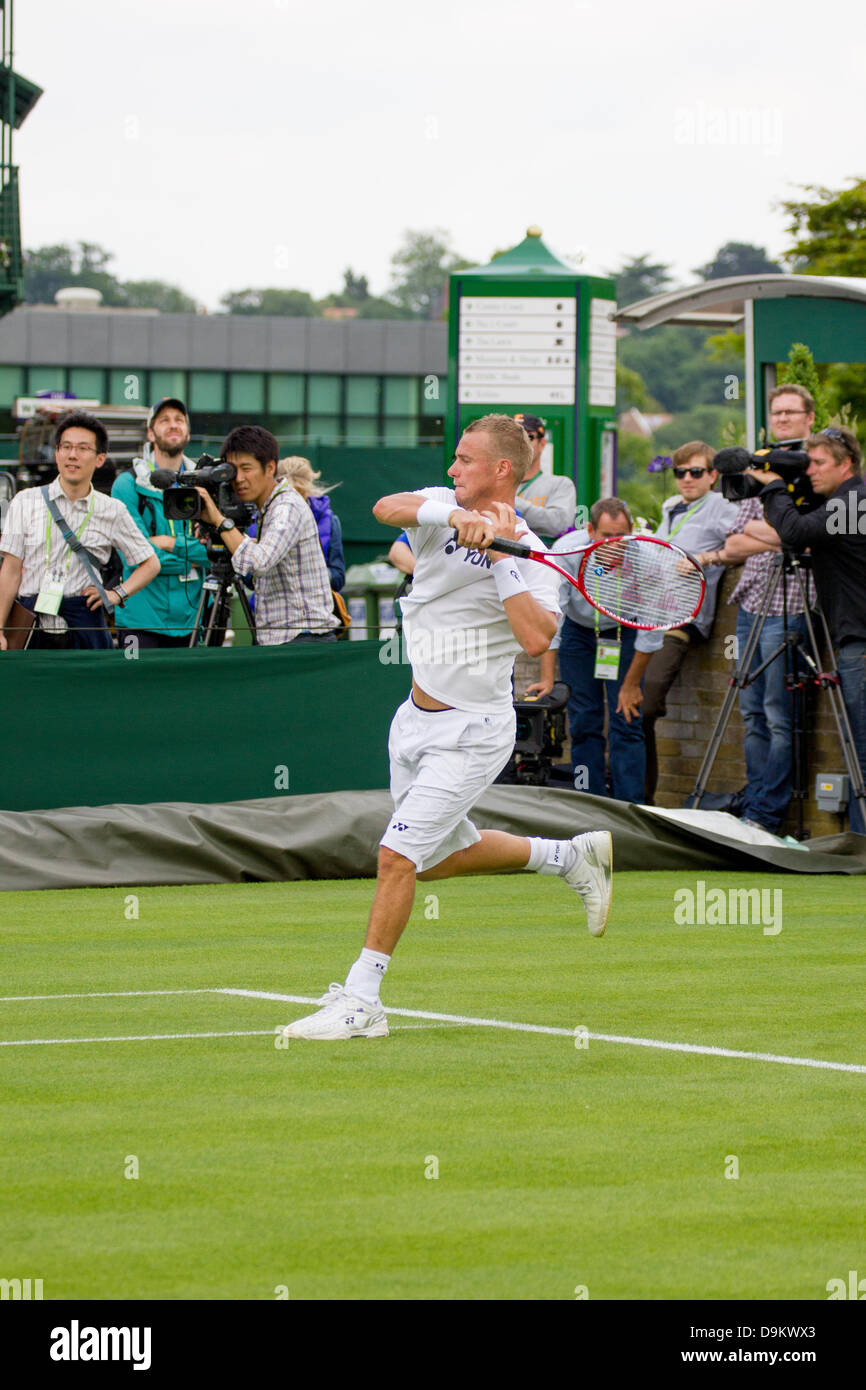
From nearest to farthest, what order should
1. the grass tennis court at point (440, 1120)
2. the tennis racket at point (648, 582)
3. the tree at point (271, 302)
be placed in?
the grass tennis court at point (440, 1120), the tennis racket at point (648, 582), the tree at point (271, 302)

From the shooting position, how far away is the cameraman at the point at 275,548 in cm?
1311

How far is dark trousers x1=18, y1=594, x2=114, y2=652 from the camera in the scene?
13234 millimetres

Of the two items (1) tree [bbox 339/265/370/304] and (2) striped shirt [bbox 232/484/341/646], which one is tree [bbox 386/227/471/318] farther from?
(2) striped shirt [bbox 232/484/341/646]

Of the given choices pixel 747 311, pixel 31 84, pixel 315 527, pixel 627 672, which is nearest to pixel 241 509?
pixel 315 527

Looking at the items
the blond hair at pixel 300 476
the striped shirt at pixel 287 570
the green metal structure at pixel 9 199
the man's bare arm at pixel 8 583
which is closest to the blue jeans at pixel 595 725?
the striped shirt at pixel 287 570

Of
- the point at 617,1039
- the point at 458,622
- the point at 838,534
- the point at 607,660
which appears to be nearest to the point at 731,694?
the point at 607,660

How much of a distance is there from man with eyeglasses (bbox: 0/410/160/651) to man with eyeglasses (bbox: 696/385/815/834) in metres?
3.93

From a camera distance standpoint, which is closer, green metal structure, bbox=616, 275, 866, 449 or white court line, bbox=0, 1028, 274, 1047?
white court line, bbox=0, 1028, 274, 1047

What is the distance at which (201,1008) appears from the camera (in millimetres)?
8234

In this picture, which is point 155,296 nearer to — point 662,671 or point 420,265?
point 420,265

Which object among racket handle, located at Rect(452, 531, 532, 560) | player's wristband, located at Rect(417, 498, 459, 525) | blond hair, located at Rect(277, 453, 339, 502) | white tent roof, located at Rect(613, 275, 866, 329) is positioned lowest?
racket handle, located at Rect(452, 531, 532, 560)

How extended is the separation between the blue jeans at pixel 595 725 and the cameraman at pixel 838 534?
187 centimetres

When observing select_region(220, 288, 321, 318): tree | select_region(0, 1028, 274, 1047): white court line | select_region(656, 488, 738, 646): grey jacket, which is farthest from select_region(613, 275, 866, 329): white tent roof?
select_region(220, 288, 321, 318): tree

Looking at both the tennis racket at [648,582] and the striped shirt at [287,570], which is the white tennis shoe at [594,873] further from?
the striped shirt at [287,570]
